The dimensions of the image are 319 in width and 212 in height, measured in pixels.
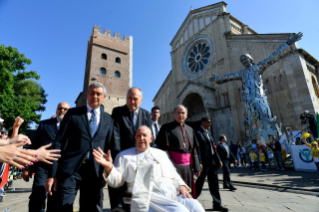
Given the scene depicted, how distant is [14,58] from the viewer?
14.0 meters

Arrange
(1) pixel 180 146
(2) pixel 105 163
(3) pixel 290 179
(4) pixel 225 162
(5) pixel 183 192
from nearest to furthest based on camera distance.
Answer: (2) pixel 105 163, (5) pixel 183 192, (1) pixel 180 146, (4) pixel 225 162, (3) pixel 290 179

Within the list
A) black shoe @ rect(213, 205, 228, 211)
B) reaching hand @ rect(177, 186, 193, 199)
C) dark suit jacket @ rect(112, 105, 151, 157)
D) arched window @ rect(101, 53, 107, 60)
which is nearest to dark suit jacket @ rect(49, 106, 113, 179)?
dark suit jacket @ rect(112, 105, 151, 157)

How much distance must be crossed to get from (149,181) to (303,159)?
8.46m

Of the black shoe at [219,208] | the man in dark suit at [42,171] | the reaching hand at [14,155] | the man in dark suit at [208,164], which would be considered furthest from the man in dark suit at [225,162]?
the reaching hand at [14,155]

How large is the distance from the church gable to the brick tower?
9757 mm

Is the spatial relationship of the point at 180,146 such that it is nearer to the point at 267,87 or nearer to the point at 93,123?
the point at 93,123

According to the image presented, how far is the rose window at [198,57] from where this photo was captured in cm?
1935

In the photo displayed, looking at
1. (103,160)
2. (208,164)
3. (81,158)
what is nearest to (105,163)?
→ (103,160)

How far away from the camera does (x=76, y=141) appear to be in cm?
209

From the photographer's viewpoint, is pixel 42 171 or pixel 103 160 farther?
pixel 42 171

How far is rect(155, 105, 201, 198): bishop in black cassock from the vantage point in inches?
114

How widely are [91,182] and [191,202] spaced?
1.24 m

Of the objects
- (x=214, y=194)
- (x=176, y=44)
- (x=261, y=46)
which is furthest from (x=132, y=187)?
(x=176, y=44)

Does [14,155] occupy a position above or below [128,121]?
below
